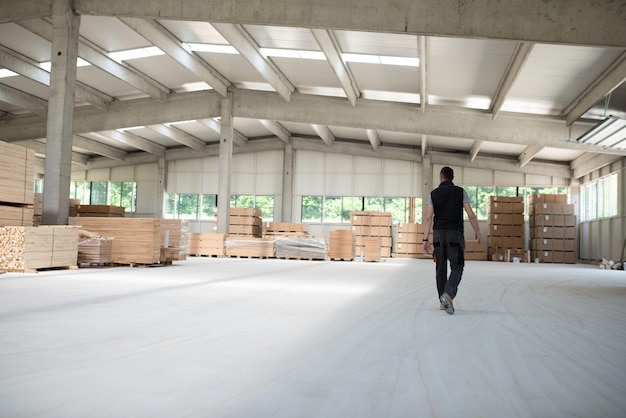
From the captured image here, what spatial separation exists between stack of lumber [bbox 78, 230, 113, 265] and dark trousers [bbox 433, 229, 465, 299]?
8.83 metres

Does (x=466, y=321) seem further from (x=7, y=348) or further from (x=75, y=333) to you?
(x=7, y=348)

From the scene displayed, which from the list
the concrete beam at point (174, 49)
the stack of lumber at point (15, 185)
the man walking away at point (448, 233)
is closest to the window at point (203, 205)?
the concrete beam at point (174, 49)

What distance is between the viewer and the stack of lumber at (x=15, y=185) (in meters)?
11.2

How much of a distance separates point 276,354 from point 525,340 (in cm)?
211

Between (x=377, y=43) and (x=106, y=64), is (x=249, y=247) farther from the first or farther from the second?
(x=377, y=43)

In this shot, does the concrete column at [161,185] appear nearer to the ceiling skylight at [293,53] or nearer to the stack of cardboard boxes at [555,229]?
the ceiling skylight at [293,53]

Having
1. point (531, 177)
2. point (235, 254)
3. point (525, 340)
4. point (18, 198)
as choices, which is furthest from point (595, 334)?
point (531, 177)

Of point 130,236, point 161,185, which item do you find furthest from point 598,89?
point 161,185

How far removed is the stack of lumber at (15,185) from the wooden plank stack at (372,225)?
51.8 ft

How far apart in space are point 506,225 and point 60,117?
63.8 ft

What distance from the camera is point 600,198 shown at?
22.7 m

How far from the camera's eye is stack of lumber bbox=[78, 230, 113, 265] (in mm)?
12633

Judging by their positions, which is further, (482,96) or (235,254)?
(235,254)

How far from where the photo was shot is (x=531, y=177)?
26.8m
